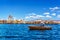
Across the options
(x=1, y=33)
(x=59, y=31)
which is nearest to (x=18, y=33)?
(x=1, y=33)

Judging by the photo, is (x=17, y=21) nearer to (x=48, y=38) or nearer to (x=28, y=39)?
(x=28, y=39)

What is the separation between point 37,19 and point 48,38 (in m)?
0.74

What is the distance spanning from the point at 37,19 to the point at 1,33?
3.78ft

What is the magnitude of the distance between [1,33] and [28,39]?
2.65ft

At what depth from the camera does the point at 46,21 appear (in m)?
5.30

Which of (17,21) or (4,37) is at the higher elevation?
(17,21)

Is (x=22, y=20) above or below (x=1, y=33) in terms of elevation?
above

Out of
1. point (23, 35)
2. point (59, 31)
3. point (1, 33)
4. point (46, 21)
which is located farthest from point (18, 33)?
point (59, 31)

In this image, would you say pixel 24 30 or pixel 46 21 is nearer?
pixel 46 21

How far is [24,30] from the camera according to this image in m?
5.71

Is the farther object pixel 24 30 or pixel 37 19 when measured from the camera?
pixel 24 30

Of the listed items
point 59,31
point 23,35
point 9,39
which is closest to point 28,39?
point 23,35

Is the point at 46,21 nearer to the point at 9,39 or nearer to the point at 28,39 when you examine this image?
the point at 28,39

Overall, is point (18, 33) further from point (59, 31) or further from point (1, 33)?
point (59, 31)
